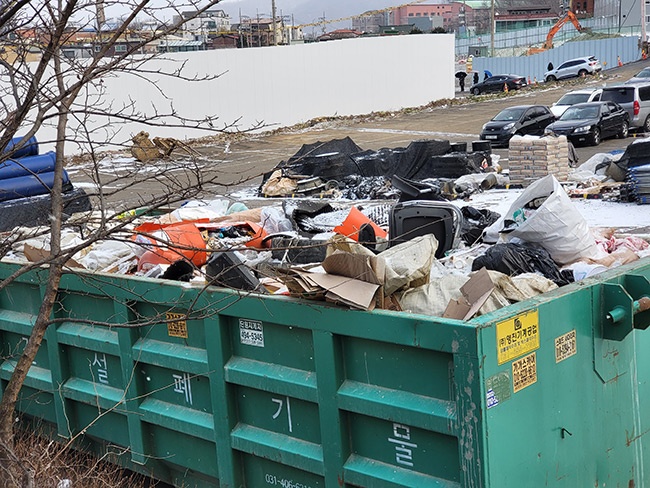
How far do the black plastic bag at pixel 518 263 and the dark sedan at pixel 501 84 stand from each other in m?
42.9

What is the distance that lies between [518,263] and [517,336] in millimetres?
1490

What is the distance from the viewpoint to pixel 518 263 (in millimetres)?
4660

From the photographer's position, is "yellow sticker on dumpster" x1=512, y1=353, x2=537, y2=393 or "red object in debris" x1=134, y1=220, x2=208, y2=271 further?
"red object in debris" x1=134, y1=220, x2=208, y2=271

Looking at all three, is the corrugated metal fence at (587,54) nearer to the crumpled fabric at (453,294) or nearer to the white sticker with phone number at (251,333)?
the crumpled fabric at (453,294)

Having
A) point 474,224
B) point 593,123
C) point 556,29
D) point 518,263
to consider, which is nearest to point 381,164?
point 593,123

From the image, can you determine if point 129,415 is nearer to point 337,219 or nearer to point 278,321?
point 278,321

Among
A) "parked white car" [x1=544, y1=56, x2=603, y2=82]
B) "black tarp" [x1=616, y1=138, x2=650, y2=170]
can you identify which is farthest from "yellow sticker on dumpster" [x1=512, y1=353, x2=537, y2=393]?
"parked white car" [x1=544, y1=56, x2=603, y2=82]

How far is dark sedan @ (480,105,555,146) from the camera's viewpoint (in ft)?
80.6

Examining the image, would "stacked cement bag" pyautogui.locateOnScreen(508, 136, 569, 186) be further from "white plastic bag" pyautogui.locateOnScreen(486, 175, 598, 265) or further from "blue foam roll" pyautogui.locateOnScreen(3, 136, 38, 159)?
"white plastic bag" pyautogui.locateOnScreen(486, 175, 598, 265)

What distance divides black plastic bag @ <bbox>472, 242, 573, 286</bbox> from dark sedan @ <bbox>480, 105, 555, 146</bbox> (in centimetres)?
2021

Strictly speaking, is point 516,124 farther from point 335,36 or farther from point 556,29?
point 556,29

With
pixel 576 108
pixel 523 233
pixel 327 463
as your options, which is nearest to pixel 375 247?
pixel 523 233

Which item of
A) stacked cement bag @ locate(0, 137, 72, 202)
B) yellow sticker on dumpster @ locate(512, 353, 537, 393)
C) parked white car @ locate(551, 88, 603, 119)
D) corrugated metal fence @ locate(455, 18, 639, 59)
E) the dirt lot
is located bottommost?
the dirt lot

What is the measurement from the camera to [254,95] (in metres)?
36.6
